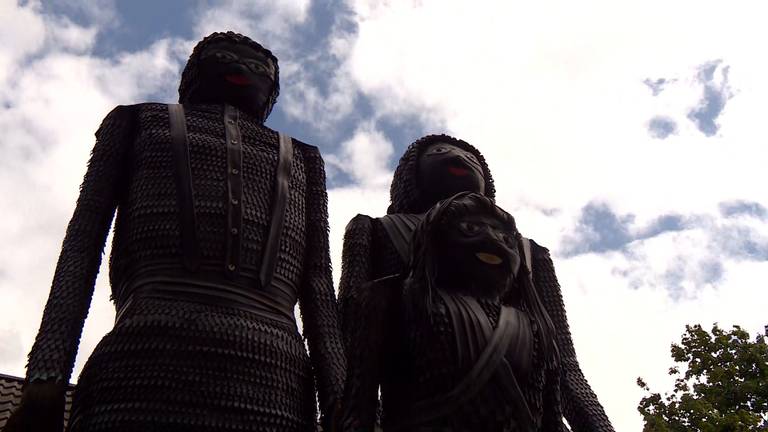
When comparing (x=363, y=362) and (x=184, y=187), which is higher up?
(x=184, y=187)

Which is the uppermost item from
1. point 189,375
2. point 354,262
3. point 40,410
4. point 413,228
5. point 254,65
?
point 254,65

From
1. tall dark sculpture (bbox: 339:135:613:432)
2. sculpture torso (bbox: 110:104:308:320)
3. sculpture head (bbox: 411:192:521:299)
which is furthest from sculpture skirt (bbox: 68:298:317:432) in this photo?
sculpture head (bbox: 411:192:521:299)

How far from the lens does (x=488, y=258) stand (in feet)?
11.9

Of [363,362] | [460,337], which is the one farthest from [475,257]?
[363,362]

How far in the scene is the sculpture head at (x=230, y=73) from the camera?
468 centimetres

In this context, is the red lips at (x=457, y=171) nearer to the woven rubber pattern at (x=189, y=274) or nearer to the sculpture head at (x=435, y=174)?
the sculpture head at (x=435, y=174)

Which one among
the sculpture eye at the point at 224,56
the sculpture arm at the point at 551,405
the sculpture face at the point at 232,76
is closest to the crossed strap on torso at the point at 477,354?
the sculpture arm at the point at 551,405

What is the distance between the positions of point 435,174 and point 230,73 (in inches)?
52.6

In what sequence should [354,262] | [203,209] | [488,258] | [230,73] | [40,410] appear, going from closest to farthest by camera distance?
1. [40,410]
2. [488,258]
3. [203,209]
4. [354,262]
5. [230,73]

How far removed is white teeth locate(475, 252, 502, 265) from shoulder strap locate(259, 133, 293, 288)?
39.5 inches

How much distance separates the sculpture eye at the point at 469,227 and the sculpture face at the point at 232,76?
1730 mm

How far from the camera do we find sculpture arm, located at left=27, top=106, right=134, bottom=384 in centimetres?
336

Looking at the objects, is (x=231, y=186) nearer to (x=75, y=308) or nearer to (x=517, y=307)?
(x=75, y=308)

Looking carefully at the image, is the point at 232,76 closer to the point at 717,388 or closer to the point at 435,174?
the point at 435,174
